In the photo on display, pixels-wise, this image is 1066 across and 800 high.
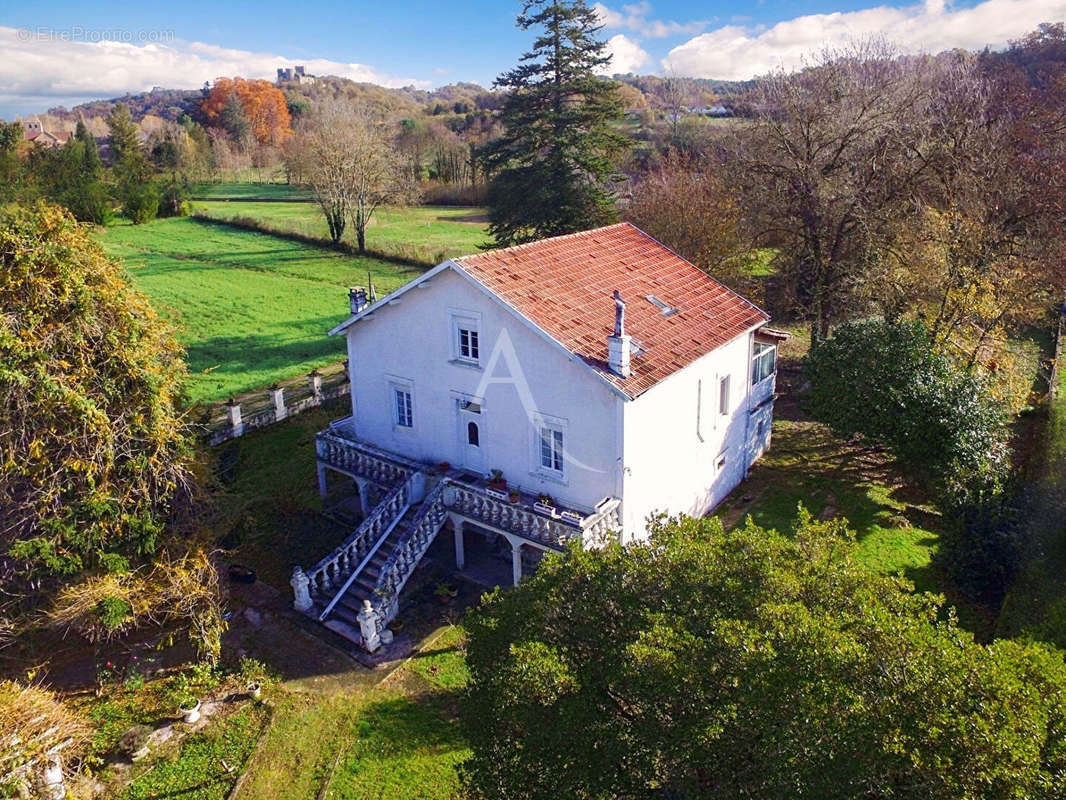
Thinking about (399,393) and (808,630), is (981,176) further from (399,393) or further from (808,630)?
(808,630)

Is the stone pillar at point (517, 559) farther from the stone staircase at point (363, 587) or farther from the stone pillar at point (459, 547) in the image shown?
the stone staircase at point (363, 587)

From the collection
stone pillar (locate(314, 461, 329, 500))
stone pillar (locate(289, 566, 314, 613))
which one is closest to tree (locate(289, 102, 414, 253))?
stone pillar (locate(314, 461, 329, 500))

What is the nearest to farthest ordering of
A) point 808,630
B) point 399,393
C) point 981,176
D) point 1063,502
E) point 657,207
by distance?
point 808,630 < point 1063,502 < point 399,393 < point 981,176 < point 657,207

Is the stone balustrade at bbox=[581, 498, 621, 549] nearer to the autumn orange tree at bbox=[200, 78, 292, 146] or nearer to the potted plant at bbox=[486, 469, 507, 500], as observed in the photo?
the potted plant at bbox=[486, 469, 507, 500]

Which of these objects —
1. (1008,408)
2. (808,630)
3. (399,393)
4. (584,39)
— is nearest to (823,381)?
(1008,408)

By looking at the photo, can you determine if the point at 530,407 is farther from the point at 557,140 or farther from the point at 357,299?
the point at 557,140

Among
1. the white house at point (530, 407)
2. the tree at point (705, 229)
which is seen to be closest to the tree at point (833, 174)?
the tree at point (705, 229)

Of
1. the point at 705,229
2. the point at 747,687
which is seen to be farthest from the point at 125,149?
the point at 747,687
